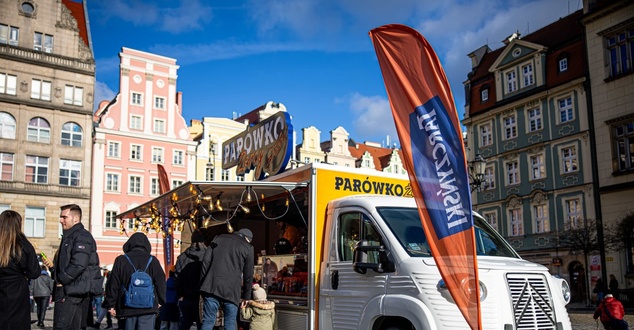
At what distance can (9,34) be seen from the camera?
1598 inches

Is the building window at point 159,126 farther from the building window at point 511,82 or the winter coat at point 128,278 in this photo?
the winter coat at point 128,278

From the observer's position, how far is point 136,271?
7711 mm

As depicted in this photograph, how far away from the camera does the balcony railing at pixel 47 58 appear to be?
3994 cm

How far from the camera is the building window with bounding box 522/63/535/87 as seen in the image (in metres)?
38.0

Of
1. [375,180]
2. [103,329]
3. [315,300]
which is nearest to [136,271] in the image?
[315,300]

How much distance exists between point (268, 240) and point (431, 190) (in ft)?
25.9

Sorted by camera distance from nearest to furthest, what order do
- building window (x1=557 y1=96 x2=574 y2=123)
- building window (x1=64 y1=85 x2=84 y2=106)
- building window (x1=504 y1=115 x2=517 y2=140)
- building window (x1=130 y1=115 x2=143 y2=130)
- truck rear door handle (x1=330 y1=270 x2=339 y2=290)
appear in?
truck rear door handle (x1=330 y1=270 x2=339 y2=290), building window (x1=557 y1=96 x2=574 y2=123), building window (x1=504 y1=115 x2=517 y2=140), building window (x1=64 y1=85 x2=84 y2=106), building window (x1=130 y1=115 x2=143 y2=130)

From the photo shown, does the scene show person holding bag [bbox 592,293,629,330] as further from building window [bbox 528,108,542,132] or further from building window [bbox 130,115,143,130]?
building window [bbox 130,115,143,130]

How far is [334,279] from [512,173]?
32897 mm

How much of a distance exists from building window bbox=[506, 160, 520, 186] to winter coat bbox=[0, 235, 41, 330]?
115 ft

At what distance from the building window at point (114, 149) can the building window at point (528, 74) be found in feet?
91.1

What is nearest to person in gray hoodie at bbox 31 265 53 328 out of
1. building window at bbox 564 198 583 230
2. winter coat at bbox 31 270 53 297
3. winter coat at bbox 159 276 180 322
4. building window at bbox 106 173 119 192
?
winter coat at bbox 31 270 53 297

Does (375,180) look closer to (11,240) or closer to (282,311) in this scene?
(282,311)

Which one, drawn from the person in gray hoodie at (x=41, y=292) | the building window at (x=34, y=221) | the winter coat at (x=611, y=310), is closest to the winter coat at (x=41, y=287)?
the person in gray hoodie at (x=41, y=292)
